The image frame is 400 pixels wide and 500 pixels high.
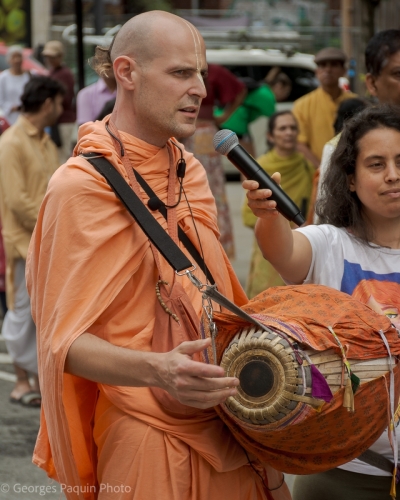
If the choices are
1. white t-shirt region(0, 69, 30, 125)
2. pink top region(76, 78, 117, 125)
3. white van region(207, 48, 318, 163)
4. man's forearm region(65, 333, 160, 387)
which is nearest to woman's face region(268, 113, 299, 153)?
pink top region(76, 78, 117, 125)

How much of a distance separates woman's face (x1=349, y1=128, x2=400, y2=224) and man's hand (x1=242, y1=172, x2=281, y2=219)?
1.40 feet

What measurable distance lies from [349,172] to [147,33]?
0.86 metres

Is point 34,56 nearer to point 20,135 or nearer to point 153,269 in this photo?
point 20,135

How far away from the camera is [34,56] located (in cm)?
1852

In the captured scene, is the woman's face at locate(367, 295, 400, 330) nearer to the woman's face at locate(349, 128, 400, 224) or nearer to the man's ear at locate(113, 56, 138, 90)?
the woman's face at locate(349, 128, 400, 224)

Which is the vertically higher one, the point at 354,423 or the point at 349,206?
the point at 349,206

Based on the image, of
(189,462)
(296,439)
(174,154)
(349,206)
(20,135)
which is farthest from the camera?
(20,135)

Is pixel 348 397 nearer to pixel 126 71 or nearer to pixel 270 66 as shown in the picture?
pixel 126 71

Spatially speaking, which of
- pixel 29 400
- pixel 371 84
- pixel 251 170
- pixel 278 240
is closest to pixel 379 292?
pixel 278 240

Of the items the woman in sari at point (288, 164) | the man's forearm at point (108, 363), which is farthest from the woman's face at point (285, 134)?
the man's forearm at point (108, 363)

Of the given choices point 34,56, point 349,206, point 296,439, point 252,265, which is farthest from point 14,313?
point 34,56

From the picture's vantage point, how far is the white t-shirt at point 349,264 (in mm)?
2824

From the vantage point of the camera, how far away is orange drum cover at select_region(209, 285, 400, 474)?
7.63 ft

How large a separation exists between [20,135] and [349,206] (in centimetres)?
369
